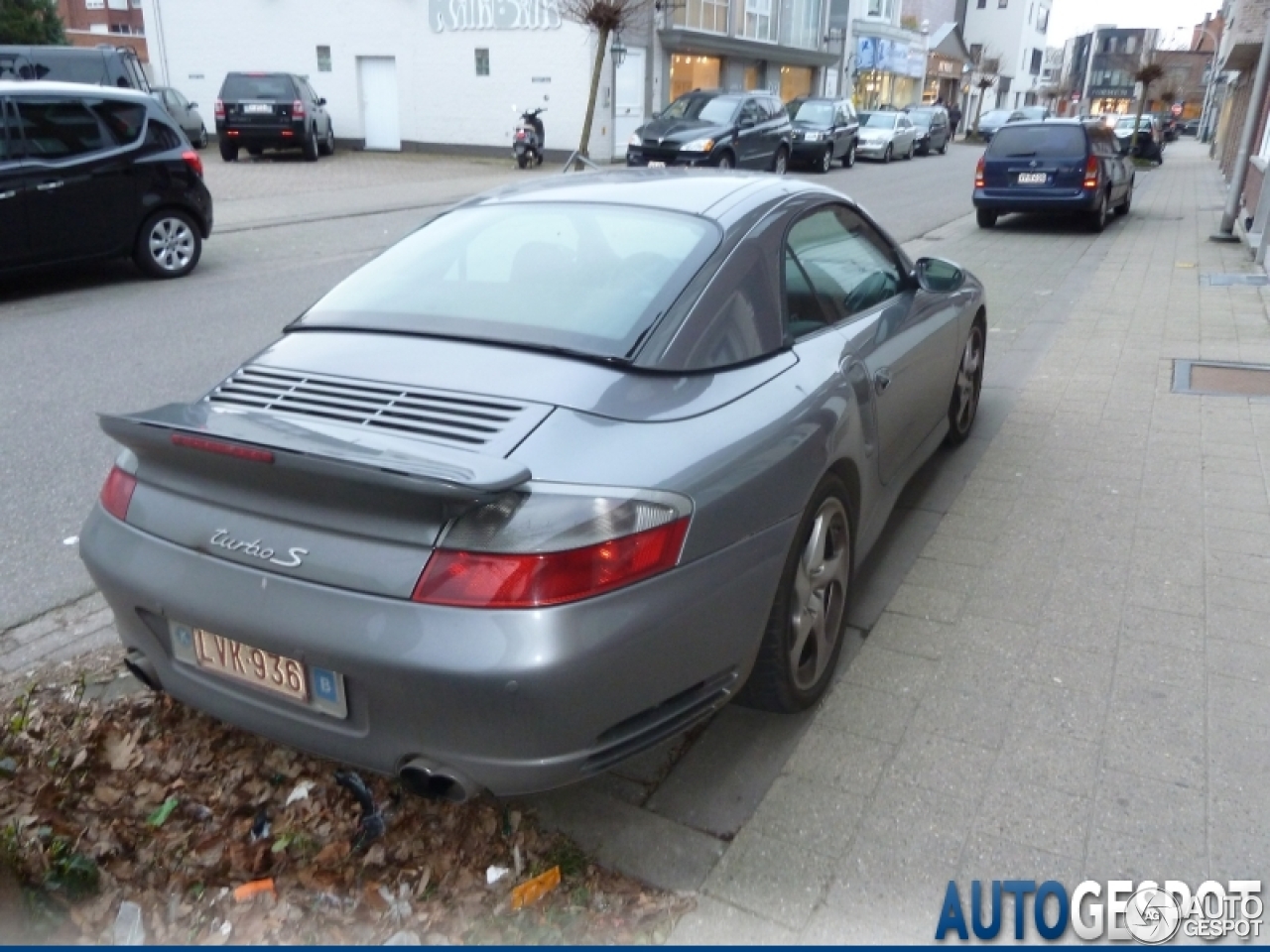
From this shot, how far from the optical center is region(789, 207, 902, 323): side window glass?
3674mm

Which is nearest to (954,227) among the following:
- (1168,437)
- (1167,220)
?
(1167,220)

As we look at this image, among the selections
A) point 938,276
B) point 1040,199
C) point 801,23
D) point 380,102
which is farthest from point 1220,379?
point 801,23

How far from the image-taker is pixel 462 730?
7.50 feet

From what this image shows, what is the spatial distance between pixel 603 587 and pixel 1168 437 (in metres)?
4.80

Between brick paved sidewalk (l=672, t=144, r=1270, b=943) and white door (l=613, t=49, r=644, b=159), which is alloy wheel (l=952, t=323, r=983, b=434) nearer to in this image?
brick paved sidewalk (l=672, t=144, r=1270, b=943)

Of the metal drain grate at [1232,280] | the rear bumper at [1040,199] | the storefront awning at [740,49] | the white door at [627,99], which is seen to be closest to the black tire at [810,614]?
the metal drain grate at [1232,280]

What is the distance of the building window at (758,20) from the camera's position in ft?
113

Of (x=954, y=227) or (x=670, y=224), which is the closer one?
(x=670, y=224)

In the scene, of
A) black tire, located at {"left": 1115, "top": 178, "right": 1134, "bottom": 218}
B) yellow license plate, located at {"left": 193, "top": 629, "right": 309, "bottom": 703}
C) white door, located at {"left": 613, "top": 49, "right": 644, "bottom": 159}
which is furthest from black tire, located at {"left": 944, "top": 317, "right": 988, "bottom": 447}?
white door, located at {"left": 613, "top": 49, "right": 644, "bottom": 159}

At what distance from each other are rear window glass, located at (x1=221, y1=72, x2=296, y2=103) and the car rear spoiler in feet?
77.0

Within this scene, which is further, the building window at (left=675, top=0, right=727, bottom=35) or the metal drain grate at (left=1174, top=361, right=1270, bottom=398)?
the building window at (left=675, top=0, right=727, bottom=35)

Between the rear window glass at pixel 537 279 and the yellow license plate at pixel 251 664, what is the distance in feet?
3.44

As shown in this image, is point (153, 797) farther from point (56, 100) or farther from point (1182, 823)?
point (56, 100)

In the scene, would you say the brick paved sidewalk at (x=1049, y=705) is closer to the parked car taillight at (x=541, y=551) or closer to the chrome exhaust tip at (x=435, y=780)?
the chrome exhaust tip at (x=435, y=780)
